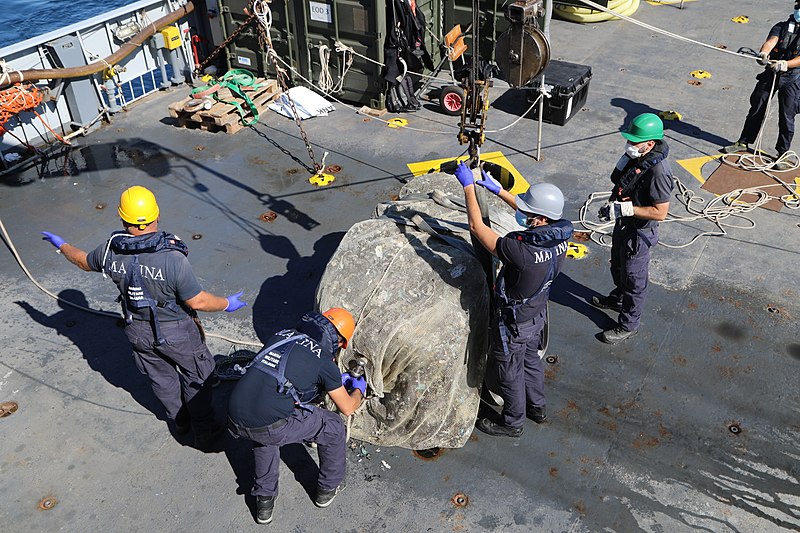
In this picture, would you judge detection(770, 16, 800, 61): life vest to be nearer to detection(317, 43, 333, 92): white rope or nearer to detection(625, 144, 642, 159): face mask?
detection(625, 144, 642, 159): face mask

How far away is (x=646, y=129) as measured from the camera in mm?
5348

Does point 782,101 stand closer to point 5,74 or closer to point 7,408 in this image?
point 7,408

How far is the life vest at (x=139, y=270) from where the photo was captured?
14.2ft

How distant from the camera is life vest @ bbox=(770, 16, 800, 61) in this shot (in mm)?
8016

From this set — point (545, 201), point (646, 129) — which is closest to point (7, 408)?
point (545, 201)

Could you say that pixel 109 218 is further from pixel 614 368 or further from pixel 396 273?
pixel 614 368

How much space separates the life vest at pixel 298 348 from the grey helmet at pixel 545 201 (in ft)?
5.09

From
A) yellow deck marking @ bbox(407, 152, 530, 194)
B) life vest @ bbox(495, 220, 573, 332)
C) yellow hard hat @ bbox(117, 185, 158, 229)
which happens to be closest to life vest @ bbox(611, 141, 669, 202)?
life vest @ bbox(495, 220, 573, 332)

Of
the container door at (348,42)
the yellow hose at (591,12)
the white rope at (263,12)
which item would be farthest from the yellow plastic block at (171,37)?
the yellow hose at (591,12)

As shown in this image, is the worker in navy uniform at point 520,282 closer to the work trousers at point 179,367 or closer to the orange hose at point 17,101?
the work trousers at point 179,367

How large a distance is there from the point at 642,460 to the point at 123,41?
9.07 meters

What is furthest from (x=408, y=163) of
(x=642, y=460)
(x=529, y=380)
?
(x=642, y=460)

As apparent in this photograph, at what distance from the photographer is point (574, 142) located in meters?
9.04

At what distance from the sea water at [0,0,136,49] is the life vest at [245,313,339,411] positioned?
20.5 metres
